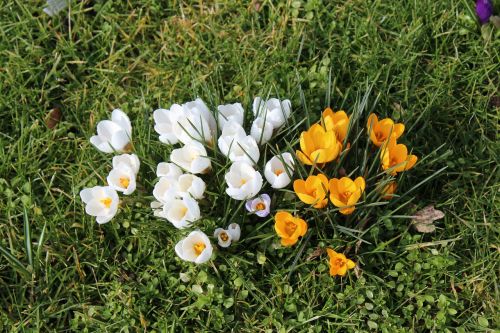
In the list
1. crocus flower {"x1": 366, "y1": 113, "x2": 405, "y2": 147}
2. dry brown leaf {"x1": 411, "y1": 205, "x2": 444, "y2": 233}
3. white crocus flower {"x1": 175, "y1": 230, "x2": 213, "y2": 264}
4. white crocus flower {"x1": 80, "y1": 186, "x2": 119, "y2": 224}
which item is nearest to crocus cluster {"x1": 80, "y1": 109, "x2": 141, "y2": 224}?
white crocus flower {"x1": 80, "y1": 186, "x2": 119, "y2": 224}

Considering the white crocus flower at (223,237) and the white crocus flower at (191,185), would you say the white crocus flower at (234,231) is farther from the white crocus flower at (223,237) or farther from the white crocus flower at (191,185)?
the white crocus flower at (191,185)

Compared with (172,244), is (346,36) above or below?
above

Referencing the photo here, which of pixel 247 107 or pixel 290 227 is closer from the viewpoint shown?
pixel 290 227

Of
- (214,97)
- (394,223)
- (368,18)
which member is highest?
(368,18)

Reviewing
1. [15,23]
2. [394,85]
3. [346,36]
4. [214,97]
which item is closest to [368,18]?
[346,36]

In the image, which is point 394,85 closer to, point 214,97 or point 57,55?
point 214,97

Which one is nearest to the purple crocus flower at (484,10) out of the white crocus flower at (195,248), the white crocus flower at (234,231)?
the white crocus flower at (234,231)

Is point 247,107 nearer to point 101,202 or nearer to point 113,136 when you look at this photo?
point 113,136

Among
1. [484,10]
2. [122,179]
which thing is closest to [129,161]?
[122,179]
